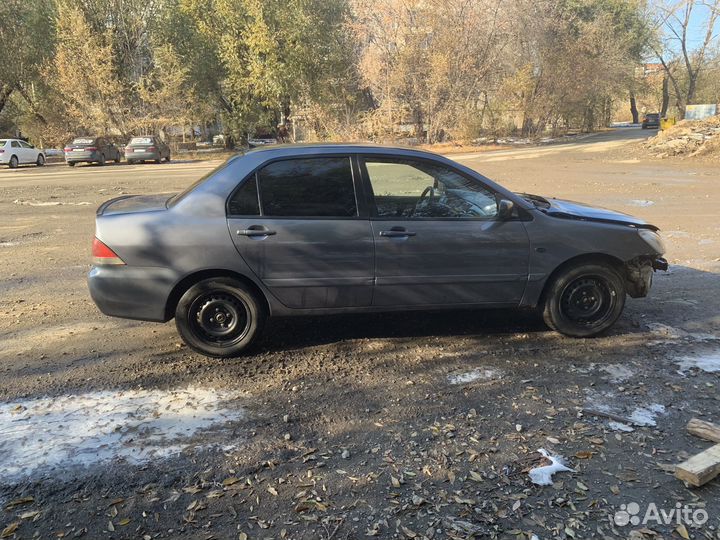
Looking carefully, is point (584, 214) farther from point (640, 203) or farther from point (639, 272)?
point (640, 203)

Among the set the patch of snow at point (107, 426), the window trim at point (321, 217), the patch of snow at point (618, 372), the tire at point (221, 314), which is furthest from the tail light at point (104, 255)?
the patch of snow at point (618, 372)

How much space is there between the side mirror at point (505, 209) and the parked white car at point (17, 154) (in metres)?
29.3

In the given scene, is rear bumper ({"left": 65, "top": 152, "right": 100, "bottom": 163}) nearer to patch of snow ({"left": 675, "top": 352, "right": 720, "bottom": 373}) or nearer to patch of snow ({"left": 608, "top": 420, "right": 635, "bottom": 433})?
patch of snow ({"left": 675, "top": 352, "right": 720, "bottom": 373})

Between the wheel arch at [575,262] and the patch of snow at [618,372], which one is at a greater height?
the wheel arch at [575,262]

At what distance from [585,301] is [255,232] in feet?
9.62

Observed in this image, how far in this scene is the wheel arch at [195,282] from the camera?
438 centimetres

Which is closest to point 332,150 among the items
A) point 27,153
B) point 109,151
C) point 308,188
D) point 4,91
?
point 308,188

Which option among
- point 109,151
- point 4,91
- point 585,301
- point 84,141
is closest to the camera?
point 585,301

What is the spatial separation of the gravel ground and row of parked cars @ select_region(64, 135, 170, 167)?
2615 centimetres

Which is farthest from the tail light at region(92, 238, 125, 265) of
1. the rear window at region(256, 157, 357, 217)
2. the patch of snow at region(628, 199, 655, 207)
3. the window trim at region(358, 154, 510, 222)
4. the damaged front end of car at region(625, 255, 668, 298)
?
the patch of snow at region(628, 199, 655, 207)

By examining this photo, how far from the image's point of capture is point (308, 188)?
4504mm

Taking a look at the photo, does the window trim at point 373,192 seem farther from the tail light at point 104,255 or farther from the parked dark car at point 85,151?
the parked dark car at point 85,151

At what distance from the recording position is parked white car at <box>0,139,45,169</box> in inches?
1062

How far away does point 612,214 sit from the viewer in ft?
16.5
